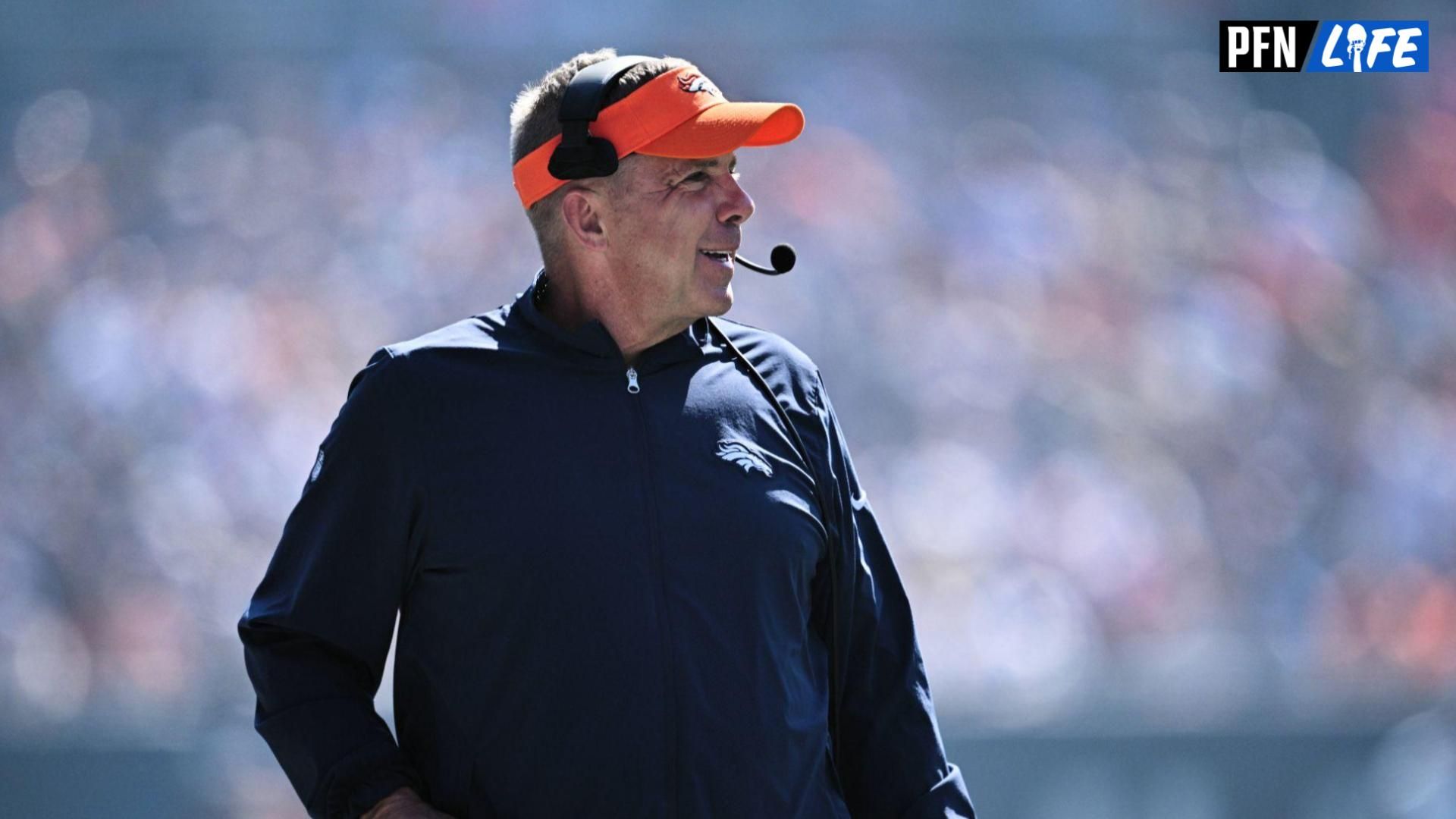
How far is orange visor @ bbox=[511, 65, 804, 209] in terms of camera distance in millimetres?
1713

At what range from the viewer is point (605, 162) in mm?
1715

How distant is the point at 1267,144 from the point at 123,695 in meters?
Answer: 3.65

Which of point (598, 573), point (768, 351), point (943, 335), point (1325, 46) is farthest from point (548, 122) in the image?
point (1325, 46)

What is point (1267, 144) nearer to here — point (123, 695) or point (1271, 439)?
point (1271, 439)

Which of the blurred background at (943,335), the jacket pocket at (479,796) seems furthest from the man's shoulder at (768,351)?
the blurred background at (943,335)

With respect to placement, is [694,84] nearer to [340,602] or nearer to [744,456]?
[744,456]

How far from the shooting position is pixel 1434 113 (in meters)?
4.86

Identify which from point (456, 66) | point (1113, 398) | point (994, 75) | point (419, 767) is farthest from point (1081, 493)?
point (419, 767)

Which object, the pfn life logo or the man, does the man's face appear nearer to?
the man

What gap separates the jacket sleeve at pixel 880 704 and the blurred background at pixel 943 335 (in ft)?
8.79

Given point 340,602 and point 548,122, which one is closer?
point 340,602

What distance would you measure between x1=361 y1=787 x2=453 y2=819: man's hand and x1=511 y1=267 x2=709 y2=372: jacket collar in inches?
19.1

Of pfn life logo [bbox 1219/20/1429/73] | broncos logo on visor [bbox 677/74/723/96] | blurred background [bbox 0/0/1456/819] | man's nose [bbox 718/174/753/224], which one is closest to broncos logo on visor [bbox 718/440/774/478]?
man's nose [bbox 718/174/753/224]

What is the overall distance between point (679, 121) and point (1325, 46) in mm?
3677
